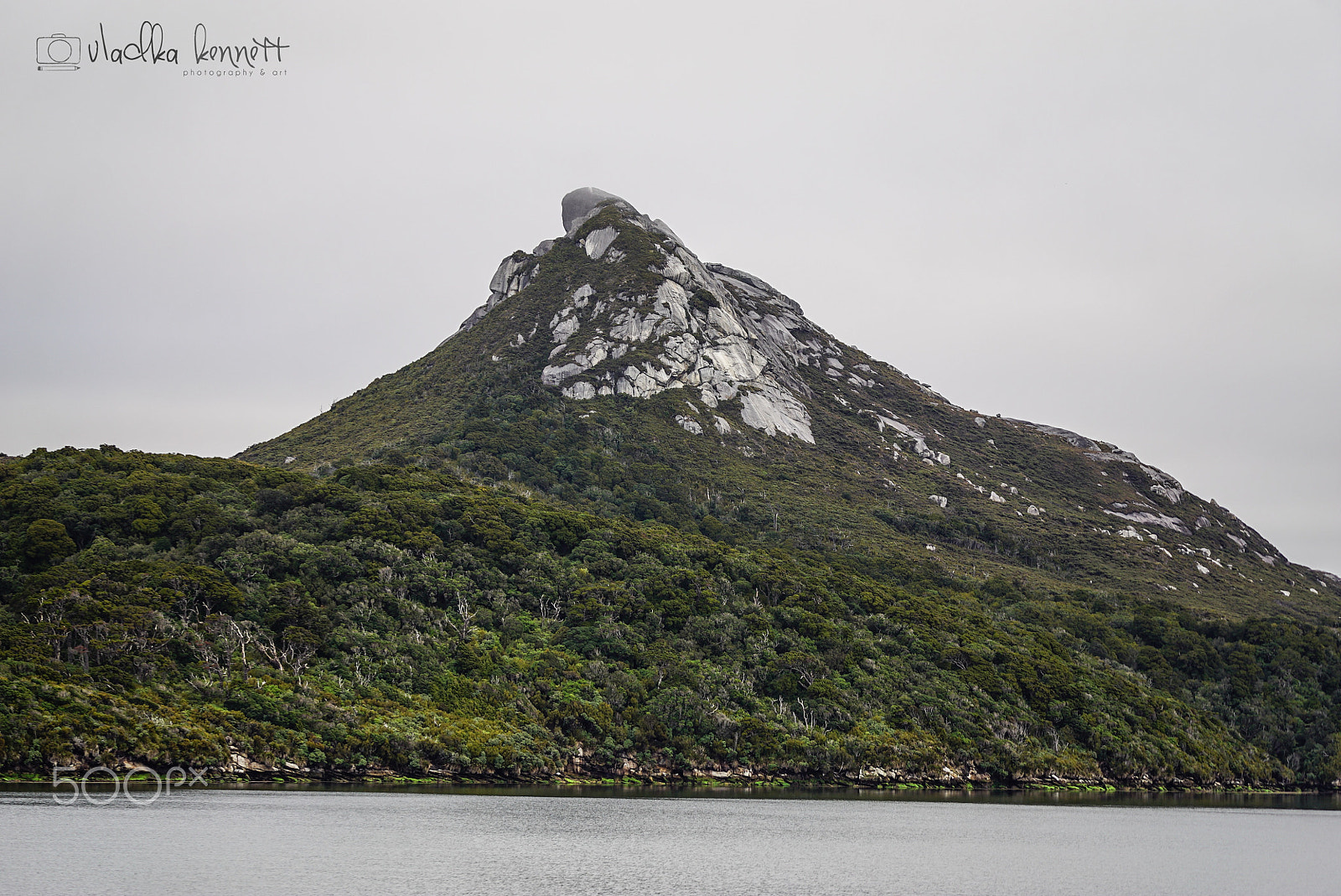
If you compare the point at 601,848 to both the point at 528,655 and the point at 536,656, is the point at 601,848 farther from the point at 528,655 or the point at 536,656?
the point at 528,655

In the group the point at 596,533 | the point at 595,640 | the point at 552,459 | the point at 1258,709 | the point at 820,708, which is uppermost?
the point at 552,459

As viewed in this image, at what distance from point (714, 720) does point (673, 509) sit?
264ft

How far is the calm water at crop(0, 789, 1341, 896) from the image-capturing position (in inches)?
1889

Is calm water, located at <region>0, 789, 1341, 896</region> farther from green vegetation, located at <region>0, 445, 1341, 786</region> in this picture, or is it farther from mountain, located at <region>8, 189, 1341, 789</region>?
mountain, located at <region>8, 189, 1341, 789</region>

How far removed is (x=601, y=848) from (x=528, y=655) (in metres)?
55.4

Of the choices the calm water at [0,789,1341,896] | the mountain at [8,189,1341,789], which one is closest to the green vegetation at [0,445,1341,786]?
the mountain at [8,189,1341,789]

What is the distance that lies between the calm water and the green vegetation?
34.8 ft

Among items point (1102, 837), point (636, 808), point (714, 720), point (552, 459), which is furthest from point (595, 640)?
point (552, 459)

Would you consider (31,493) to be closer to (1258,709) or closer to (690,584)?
(690,584)

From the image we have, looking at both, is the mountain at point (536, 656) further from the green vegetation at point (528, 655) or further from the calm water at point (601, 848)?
the calm water at point (601, 848)

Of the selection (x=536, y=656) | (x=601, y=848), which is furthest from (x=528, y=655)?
(x=601, y=848)

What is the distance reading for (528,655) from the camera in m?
113

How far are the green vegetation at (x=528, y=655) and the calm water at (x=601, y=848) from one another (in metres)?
10.6

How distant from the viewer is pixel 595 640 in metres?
119
